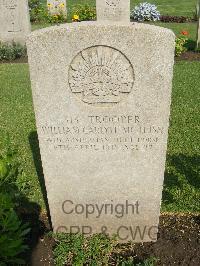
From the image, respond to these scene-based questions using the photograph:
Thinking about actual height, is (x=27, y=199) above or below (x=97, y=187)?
below

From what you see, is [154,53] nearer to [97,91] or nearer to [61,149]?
[97,91]

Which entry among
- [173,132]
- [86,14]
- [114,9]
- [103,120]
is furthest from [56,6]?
[103,120]

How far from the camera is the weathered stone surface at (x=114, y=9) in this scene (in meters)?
10.9

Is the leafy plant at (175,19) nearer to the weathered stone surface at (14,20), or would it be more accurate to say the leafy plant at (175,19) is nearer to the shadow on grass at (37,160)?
the weathered stone surface at (14,20)

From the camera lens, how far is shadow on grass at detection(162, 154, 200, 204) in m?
4.65

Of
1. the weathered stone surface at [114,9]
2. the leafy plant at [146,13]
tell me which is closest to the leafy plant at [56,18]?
the leafy plant at [146,13]

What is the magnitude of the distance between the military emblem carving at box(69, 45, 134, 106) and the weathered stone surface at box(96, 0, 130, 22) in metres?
8.45

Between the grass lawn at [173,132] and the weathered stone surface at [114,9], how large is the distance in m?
2.48

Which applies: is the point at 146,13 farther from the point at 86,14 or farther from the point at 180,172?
the point at 180,172

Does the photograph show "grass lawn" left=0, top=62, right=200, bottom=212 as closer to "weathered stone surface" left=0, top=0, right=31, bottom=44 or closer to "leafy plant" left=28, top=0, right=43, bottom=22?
"weathered stone surface" left=0, top=0, right=31, bottom=44

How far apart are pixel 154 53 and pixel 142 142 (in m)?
0.80

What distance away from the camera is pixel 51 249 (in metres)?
3.69

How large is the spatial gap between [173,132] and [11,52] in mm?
6478

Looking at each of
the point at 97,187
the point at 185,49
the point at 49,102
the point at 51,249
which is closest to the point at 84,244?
the point at 51,249
